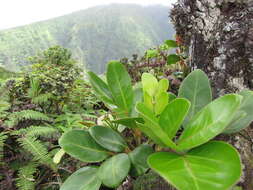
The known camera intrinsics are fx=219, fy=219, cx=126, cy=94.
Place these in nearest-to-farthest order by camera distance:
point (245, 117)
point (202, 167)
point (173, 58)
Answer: point (202, 167) → point (245, 117) → point (173, 58)

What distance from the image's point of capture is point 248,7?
3.79 feet

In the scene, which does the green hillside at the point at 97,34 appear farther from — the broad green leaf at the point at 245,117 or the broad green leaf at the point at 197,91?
the broad green leaf at the point at 245,117

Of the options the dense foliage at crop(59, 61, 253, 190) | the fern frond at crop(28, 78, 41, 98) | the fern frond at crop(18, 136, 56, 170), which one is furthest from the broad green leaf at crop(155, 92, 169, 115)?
the fern frond at crop(28, 78, 41, 98)

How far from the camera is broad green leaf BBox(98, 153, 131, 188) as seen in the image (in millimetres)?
816

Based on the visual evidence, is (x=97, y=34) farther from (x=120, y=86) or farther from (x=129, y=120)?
(x=129, y=120)

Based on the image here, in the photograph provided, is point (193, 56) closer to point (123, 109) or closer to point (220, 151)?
point (123, 109)

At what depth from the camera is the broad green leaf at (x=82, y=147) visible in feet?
3.07

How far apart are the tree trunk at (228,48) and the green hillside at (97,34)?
66381 millimetres

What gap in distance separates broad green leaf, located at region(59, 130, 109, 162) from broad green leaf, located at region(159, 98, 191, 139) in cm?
34

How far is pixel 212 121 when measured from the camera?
0.69 meters

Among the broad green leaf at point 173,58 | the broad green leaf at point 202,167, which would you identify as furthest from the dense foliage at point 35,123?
the broad green leaf at point 173,58

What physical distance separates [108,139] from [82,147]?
4.9 inches

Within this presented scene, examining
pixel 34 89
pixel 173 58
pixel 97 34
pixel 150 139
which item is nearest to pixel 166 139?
pixel 150 139

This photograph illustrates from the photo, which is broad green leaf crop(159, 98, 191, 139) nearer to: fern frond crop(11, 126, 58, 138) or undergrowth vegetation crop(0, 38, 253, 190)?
undergrowth vegetation crop(0, 38, 253, 190)
